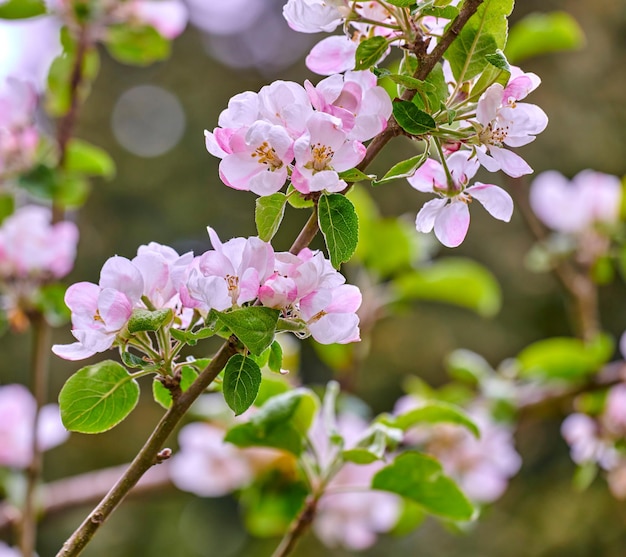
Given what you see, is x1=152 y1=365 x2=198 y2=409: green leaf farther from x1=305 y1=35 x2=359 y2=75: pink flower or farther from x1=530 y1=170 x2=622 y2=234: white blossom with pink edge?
x1=530 y1=170 x2=622 y2=234: white blossom with pink edge

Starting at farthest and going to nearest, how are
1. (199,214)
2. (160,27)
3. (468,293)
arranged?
(199,214)
(468,293)
(160,27)

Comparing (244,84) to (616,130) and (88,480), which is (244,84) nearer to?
(616,130)

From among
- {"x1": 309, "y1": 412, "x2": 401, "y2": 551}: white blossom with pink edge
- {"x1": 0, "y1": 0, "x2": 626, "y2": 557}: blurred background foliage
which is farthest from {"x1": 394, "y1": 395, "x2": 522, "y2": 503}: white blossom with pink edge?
{"x1": 0, "y1": 0, "x2": 626, "y2": 557}: blurred background foliage

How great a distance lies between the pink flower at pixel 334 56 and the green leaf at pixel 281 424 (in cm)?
29

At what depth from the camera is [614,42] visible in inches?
111

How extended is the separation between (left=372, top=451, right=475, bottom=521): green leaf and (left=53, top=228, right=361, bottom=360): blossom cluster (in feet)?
0.88

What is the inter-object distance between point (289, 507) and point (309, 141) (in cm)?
56

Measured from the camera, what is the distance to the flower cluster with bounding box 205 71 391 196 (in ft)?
1.13

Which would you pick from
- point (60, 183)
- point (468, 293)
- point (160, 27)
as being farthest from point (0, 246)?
point (468, 293)

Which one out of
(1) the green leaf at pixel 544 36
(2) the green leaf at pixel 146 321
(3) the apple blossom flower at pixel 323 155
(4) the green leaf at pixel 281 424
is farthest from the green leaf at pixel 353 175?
(1) the green leaf at pixel 544 36

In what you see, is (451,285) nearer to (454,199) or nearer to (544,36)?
(544,36)

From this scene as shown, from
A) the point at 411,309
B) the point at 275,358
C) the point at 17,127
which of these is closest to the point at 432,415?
the point at 275,358

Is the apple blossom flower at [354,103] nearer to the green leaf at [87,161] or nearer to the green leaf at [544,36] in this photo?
the green leaf at [87,161]

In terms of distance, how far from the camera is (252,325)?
34cm
